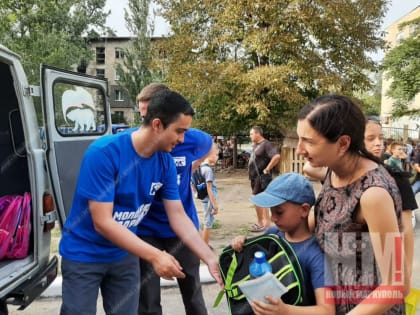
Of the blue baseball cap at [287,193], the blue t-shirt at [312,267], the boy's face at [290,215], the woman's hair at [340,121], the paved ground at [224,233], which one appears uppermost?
the woman's hair at [340,121]

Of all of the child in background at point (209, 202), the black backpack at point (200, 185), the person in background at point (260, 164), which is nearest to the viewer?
the child in background at point (209, 202)

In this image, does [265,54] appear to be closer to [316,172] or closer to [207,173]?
[207,173]

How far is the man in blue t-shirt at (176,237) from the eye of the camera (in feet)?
8.82

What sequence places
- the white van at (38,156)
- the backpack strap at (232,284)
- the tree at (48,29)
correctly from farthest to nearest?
the tree at (48,29), the white van at (38,156), the backpack strap at (232,284)

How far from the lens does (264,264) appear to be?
1.46 meters

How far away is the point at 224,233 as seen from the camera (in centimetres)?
660

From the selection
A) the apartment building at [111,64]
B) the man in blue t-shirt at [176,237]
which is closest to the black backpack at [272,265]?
the man in blue t-shirt at [176,237]

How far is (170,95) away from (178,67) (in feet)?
50.5

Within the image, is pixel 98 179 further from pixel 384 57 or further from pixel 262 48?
pixel 384 57

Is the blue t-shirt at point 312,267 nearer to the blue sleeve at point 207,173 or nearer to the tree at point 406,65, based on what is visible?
the blue sleeve at point 207,173

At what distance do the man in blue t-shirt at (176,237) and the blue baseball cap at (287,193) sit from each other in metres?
0.93

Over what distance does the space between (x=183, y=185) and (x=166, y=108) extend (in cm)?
101

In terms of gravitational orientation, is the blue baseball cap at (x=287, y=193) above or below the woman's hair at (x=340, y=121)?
below

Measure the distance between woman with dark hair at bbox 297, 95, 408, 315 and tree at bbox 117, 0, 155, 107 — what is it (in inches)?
1166
